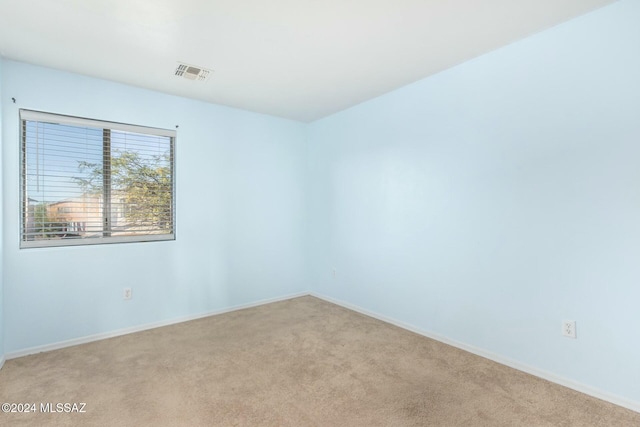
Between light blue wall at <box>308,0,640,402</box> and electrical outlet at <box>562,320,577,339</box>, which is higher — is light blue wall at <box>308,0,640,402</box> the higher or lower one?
the higher one

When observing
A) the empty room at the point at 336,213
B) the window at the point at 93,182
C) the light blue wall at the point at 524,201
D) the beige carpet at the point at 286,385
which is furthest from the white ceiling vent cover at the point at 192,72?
the beige carpet at the point at 286,385

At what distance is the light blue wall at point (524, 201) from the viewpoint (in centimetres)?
194

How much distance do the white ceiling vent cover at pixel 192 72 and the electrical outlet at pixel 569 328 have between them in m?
3.46

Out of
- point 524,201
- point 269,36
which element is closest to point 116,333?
point 269,36

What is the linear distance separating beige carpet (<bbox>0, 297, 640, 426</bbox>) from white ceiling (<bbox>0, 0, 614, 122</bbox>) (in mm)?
2473

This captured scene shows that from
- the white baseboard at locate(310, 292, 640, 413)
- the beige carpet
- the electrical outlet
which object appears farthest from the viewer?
the electrical outlet

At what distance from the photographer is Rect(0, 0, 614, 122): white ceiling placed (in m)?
1.94

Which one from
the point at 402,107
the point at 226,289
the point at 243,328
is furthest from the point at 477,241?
the point at 226,289

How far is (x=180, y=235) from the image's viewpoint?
11.3 feet

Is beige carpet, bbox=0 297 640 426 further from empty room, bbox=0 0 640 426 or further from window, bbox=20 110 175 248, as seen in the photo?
window, bbox=20 110 175 248

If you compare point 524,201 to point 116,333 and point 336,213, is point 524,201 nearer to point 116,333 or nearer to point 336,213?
point 336,213

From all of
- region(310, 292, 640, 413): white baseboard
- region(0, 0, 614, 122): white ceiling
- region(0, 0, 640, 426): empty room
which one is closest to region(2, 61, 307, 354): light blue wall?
region(0, 0, 640, 426): empty room

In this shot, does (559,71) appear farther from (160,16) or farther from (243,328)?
(243,328)

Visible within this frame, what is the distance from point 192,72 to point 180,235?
1.69m
